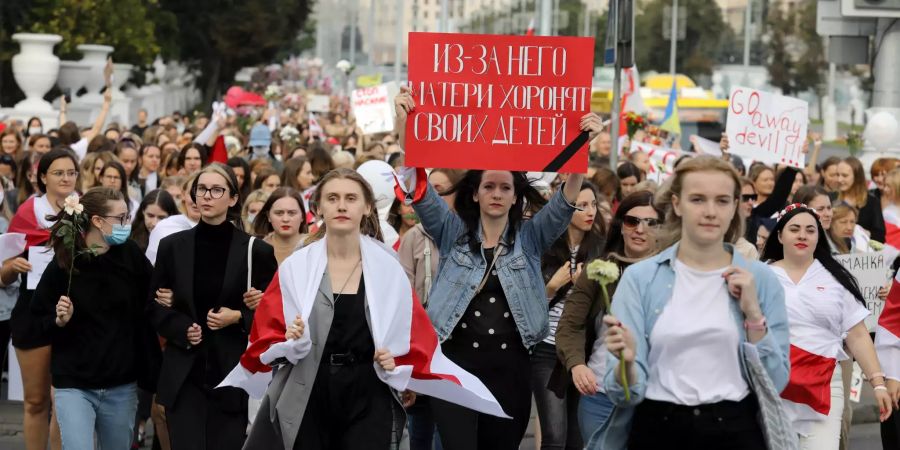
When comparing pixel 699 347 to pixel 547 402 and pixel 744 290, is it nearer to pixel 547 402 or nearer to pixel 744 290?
pixel 744 290

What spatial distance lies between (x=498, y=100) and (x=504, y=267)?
0.86m

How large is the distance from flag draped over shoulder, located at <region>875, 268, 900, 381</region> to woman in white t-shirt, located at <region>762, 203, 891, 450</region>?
239 mm

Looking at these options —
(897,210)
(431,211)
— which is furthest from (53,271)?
(897,210)

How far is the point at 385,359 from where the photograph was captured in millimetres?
6488

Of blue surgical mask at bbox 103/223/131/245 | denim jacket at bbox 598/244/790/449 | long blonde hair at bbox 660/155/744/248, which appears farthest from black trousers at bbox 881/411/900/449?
blue surgical mask at bbox 103/223/131/245

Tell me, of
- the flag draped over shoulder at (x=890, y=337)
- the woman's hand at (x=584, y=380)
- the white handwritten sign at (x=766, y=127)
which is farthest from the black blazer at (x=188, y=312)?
the white handwritten sign at (x=766, y=127)

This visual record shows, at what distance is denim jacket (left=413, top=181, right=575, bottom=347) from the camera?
7.34 m

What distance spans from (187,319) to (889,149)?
44.2 feet

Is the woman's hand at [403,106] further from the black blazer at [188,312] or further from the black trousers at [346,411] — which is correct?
the black trousers at [346,411]

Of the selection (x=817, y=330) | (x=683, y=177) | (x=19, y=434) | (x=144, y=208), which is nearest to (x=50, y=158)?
(x=144, y=208)

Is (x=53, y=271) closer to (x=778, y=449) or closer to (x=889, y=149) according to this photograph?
(x=778, y=449)

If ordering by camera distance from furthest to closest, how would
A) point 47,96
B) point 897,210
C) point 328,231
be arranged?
point 47,96 < point 897,210 < point 328,231

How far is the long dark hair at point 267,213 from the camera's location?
930 cm

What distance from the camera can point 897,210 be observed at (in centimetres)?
1203
